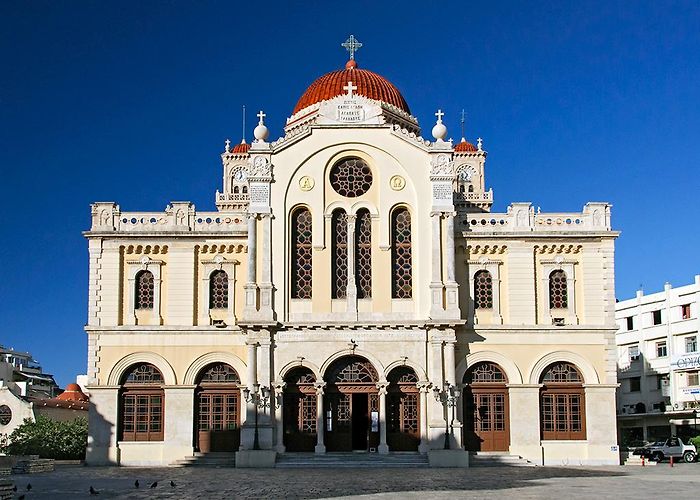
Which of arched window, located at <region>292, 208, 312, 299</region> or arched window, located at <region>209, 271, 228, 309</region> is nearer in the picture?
arched window, located at <region>292, 208, 312, 299</region>

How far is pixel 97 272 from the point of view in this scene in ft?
126

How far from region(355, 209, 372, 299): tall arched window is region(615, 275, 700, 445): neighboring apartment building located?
23.7 meters

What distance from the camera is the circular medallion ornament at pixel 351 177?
38562 mm

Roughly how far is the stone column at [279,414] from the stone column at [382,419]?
3625mm

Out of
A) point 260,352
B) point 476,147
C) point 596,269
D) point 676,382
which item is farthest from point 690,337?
point 260,352

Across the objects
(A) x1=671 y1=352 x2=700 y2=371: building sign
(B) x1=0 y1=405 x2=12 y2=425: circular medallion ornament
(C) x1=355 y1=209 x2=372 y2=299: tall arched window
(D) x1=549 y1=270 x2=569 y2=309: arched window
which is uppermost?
(C) x1=355 y1=209 x2=372 y2=299: tall arched window

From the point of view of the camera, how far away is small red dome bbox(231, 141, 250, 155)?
5119 cm

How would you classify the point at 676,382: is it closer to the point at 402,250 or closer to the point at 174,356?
the point at 402,250

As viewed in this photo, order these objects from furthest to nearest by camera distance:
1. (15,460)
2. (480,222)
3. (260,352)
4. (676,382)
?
(676,382) → (480,222) → (260,352) → (15,460)

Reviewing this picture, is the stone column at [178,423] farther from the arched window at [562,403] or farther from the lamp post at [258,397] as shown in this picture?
the arched window at [562,403]

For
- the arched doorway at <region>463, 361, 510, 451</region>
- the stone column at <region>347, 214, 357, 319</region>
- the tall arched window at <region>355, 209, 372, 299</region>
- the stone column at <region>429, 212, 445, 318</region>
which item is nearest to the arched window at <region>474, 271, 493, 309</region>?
the stone column at <region>429, 212, 445, 318</region>

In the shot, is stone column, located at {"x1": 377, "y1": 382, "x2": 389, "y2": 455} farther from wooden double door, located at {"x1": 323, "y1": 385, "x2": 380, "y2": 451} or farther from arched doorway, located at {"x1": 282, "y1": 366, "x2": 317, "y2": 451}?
arched doorway, located at {"x1": 282, "y1": 366, "x2": 317, "y2": 451}

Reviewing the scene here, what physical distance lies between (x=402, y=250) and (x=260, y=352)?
6823 mm

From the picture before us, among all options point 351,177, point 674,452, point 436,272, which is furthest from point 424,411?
point 674,452
